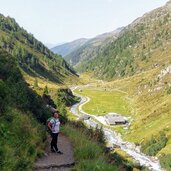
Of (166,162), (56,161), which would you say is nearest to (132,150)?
(166,162)

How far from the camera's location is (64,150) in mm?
26703

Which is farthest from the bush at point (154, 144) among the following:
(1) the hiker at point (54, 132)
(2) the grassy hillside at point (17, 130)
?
(1) the hiker at point (54, 132)

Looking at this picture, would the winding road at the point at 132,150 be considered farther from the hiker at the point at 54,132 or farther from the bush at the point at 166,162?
the hiker at the point at 54,132

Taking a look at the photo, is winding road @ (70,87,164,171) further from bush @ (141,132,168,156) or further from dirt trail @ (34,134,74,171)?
dirt trail @ (34,134,74,171)

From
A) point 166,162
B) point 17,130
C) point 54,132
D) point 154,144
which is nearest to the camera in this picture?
point 17,130

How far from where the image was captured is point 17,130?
23828 millimetres

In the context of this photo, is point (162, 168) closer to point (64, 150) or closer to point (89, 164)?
point (64, 150)

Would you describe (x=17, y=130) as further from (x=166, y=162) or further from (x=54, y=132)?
(x=166, y=162)

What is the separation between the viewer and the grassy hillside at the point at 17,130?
19.7 metres

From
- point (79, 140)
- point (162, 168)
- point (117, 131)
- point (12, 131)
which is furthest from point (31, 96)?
point (117, 131)

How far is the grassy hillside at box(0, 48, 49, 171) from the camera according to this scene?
1967 centimetres

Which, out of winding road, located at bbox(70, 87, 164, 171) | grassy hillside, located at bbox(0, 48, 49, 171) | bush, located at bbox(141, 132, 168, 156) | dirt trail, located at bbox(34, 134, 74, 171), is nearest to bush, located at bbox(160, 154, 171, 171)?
winding road, located at bbox(70, 87, 164, 171)

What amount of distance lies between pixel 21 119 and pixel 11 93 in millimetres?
4569

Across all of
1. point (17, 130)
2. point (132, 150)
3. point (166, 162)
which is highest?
point (17, 130)
